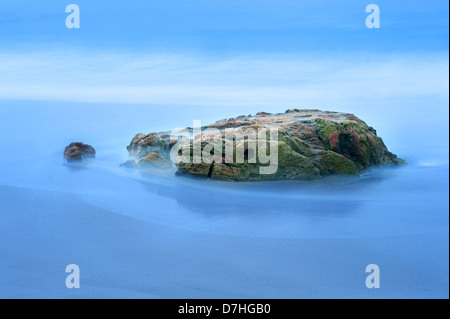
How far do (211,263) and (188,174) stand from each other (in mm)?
2025

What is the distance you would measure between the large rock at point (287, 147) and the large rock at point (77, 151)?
1.56 ft

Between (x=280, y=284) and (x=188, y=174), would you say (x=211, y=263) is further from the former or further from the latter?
(x=188, y=174)

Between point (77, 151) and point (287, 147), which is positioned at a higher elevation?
point (77, 151)

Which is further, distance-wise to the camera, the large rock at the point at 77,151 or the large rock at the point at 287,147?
the large rock at the point at 77,151

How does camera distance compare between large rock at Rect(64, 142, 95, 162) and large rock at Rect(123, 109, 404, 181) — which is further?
large rock at Rect(64, 142, 95, 162)

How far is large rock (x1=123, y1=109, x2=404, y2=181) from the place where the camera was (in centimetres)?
530

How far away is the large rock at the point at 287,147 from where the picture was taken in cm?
530

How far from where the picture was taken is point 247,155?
532cm

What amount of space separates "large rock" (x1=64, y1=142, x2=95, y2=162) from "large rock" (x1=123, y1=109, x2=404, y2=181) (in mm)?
476

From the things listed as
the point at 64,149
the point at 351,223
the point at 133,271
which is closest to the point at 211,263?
the point at 133,271

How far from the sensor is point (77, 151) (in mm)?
6324

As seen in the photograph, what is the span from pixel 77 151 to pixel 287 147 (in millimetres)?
2501

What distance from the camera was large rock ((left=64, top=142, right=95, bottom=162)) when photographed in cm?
629

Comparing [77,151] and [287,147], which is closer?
[287,147]
